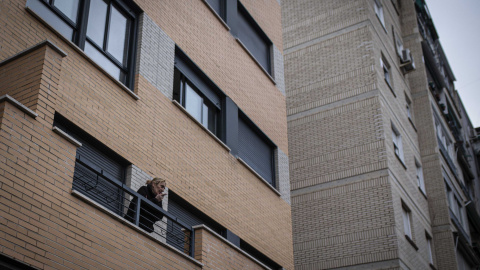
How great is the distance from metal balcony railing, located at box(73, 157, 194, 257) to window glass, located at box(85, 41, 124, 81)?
212 cm

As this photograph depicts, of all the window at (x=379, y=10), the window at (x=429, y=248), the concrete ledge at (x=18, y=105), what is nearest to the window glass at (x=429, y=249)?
the window at (x=429, y=248)

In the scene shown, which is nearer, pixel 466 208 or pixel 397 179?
pixel 397 179

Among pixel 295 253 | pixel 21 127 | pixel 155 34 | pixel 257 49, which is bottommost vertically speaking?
pixel 21 127

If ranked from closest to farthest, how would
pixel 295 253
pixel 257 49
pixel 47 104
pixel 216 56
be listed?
pixel 47 104
pixel 216 56
pixel 257 49
pixel 295 253

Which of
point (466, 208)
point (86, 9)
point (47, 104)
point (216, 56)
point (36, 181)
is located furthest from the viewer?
point (466, 208)

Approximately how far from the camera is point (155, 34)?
41.8 ft

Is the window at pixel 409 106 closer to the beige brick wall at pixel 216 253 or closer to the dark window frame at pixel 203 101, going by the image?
the dark window frame at pixel 203 101

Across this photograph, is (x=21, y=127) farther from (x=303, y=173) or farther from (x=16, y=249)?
(x=303, y=173)

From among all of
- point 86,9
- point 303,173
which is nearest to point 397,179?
point 303,173

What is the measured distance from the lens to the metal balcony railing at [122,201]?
9.56 meters

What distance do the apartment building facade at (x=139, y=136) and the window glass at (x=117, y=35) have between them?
0.03m

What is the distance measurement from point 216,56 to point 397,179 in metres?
9.63

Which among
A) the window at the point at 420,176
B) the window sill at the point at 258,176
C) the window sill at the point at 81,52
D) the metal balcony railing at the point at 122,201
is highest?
the window at the point at 420,176

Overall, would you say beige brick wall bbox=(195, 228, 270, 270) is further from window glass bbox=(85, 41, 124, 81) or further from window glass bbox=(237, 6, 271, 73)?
window glass bbox=(237, 6, 271, 73)
